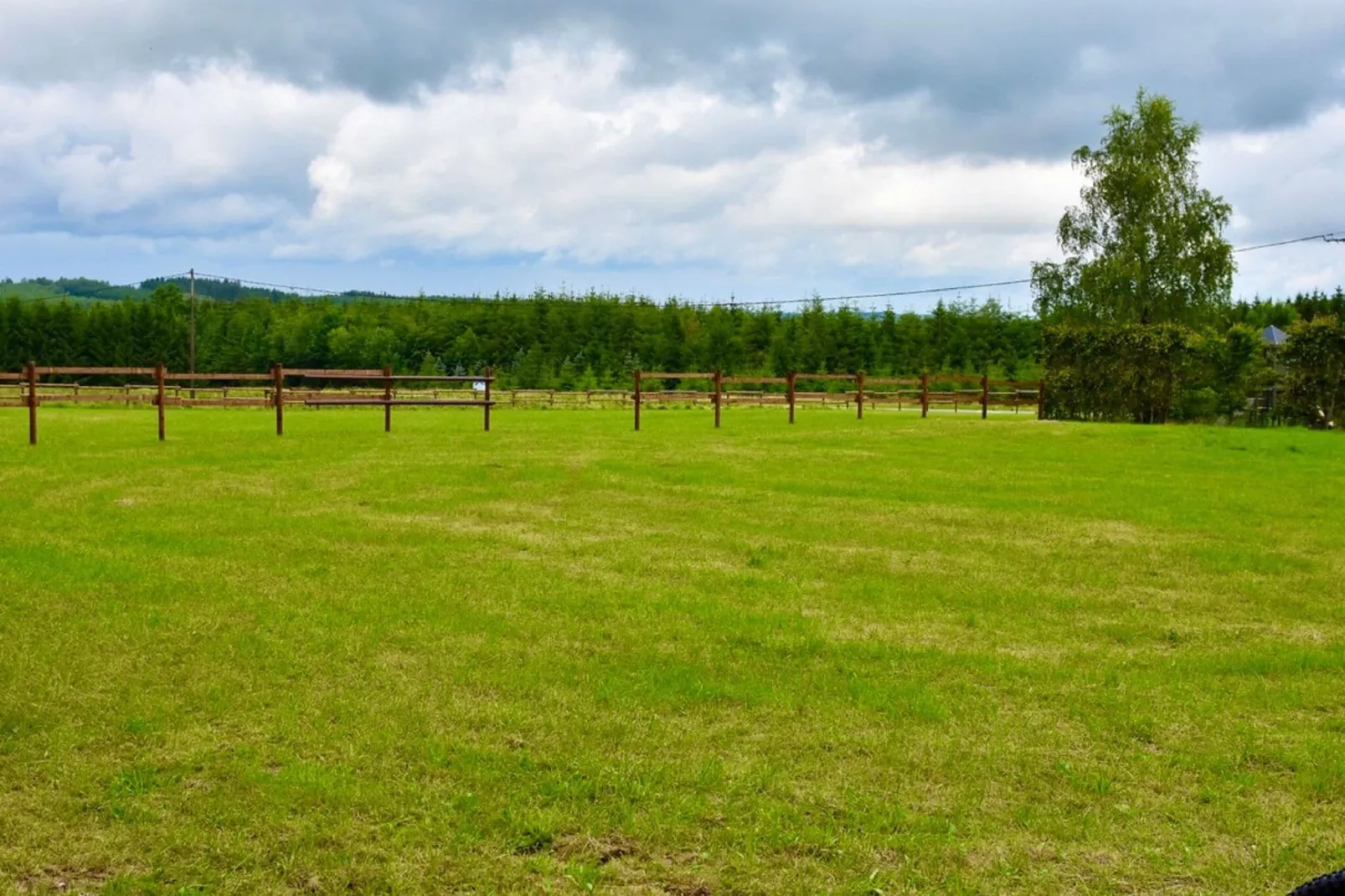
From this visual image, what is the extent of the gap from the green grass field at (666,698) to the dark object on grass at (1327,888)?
1.32 metres

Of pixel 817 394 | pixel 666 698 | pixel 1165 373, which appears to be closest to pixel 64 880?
pixel 666 698

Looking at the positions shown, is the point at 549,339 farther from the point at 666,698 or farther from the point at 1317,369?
the point at 666,698

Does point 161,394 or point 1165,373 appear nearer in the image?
point 161,394

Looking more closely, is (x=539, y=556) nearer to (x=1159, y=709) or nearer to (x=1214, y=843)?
(x=1159, y=709)

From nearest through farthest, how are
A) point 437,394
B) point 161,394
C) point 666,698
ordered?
point 666,698, point 161,394, point 437,394

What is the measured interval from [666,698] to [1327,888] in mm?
3159

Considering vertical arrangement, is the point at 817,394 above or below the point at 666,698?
above

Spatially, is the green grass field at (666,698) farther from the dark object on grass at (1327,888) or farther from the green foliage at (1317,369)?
the green foliage at (1317,369)

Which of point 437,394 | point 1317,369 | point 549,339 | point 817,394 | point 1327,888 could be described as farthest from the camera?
point 549,339

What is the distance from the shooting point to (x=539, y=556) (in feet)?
26.9

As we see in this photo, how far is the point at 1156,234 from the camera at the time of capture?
37500 mm

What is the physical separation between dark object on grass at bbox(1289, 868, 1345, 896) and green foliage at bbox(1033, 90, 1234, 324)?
38.8 meters

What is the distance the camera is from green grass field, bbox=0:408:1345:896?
3.36 m

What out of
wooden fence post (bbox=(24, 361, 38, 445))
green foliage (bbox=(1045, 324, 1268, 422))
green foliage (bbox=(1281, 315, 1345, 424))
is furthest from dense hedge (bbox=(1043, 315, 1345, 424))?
wooden fence post (bbox=(24, 361, 38, 445))
